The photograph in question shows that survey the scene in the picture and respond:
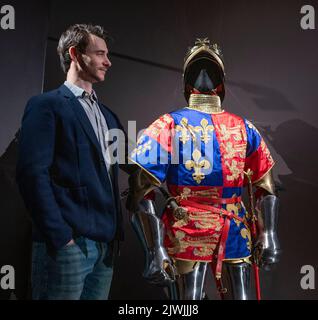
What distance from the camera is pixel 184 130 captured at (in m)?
1.89

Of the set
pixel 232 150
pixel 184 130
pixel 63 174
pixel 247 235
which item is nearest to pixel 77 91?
pixel 63 174

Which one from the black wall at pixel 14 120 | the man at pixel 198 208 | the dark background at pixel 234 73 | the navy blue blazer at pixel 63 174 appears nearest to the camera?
the navy blue blazer at pixel 63 174

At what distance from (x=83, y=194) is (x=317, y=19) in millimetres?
1809

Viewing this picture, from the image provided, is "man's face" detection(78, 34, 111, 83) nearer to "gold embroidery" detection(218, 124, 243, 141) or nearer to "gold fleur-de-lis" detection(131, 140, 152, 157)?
"gold fleur-de-lis" detection(131, 140, 152, 157)

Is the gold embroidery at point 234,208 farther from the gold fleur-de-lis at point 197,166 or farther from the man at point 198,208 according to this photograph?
the gold fleur-de-lis at point 197,166

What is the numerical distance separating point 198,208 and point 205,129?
0.37 meters

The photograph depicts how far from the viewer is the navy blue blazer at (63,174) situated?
5.46 ft

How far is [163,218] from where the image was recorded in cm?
189

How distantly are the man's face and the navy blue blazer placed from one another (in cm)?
15

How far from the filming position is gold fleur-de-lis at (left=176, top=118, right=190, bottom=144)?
1.87 metres

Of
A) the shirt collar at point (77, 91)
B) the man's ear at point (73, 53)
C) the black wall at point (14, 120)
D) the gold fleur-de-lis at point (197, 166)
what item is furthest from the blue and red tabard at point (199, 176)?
the black wall at point (14, 120)

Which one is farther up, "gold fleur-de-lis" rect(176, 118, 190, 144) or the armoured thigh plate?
"gold fleur-de-lis" rect(176, 118, 190, 144)

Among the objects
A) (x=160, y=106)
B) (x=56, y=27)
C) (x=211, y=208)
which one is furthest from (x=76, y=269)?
(x=56, y=27)

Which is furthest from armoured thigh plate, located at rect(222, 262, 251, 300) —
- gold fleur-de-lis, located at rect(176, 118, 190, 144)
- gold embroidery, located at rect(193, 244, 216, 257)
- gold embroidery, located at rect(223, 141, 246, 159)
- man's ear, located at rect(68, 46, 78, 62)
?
man's ear, located at rect(68, 46, 78, 62)
